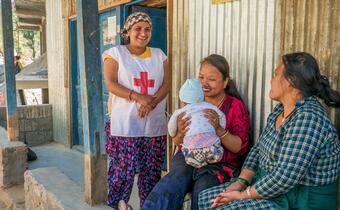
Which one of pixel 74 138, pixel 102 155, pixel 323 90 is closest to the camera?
pixel 323 90

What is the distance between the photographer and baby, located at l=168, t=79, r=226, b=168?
2299 mm

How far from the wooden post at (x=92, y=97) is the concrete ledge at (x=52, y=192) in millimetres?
156

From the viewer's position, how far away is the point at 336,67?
2.21 m

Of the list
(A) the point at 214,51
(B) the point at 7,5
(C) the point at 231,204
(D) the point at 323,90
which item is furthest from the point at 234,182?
(B) the point at 7,5

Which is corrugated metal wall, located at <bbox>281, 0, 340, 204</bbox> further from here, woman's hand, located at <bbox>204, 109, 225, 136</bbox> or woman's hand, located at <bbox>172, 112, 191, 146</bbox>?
woman's hand, located at <bbox>172, 112, 191, 146</bbox>

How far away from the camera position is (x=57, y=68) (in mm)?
7102

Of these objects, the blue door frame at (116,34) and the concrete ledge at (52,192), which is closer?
the concrete ledge at (52,192)

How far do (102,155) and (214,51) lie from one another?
1.32 m

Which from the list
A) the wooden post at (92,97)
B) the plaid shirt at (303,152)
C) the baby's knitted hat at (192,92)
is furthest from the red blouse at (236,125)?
the wooden post at (92,97)

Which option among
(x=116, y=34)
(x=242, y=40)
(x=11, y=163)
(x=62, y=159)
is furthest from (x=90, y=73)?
(x=62, y=159)

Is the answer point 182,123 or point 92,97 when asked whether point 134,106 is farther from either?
point 182,123

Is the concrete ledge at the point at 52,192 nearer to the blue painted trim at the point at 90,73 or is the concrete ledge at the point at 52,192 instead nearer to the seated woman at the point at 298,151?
the blue painted trim at the point at 90,73

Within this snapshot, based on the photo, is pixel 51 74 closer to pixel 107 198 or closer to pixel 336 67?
pixel 107 198

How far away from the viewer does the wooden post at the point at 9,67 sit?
16.5ft
